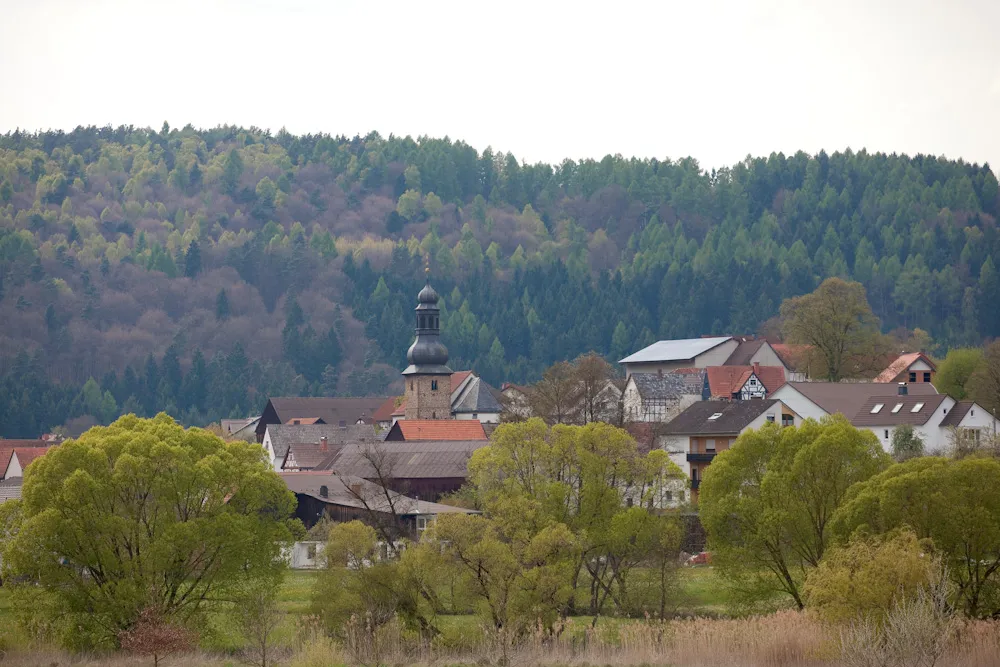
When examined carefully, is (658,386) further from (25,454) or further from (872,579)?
(872,579)

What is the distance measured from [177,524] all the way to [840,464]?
673 inches

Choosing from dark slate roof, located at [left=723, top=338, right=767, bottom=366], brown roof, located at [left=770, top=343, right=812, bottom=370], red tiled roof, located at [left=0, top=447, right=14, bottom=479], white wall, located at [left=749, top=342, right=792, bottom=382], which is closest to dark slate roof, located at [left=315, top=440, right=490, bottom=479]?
red tiled roof, located at [left=0, top=447, right=14, bottom=479]

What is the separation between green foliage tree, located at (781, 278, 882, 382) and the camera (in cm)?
10088

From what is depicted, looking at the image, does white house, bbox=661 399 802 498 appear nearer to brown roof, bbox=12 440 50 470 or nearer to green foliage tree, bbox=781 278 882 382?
green foliage tree, bbox=781 278 882 382

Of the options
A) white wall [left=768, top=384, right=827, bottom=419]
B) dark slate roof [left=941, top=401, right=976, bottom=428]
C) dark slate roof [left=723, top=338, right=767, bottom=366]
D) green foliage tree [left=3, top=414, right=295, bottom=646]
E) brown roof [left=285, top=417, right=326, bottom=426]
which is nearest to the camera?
green foliage tree [left=3, top=414, right=295, bottom=646]

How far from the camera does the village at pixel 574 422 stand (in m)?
66.7

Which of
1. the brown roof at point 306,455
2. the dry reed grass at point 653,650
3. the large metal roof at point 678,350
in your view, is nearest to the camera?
the dry reed grass at point 653,650

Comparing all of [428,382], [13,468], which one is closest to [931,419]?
[428,382]

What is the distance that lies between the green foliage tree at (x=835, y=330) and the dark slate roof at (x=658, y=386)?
741 cm

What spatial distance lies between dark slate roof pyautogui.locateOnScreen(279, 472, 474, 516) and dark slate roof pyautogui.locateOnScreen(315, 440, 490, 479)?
2.63 meters

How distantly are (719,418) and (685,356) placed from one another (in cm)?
4662

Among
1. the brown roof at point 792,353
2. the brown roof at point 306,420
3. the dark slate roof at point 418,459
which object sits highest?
the brown roof at point 792,353

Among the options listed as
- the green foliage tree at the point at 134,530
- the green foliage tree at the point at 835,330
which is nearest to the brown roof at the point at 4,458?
the green foliage tree at the point at 835,330

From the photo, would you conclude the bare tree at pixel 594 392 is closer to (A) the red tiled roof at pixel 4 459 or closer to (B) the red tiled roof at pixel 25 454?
(B) the red tiled roof at pixel 25 454
